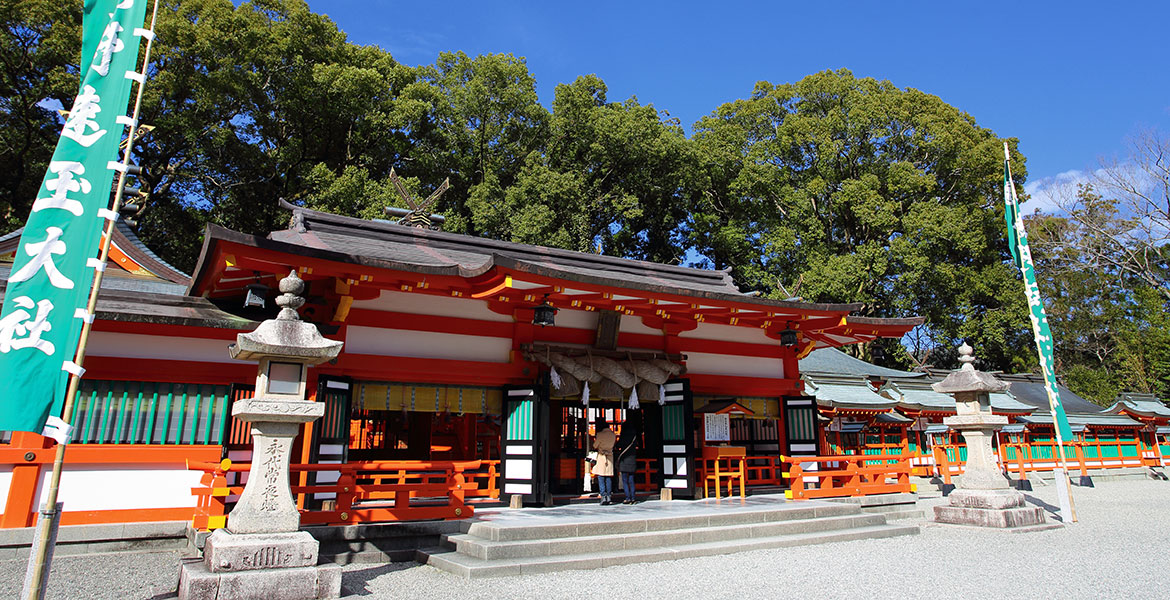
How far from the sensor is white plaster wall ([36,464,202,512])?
7547 millimetres

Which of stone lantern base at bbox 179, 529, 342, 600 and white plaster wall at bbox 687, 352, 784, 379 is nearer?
stone lantern base at bbox 179, 529, 342, 600

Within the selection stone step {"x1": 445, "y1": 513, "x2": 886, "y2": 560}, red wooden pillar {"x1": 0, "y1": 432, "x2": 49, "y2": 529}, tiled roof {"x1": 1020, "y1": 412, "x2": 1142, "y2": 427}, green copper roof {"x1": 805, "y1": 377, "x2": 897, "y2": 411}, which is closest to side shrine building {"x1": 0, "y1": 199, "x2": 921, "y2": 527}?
red wooden pillar {"x1": 0, "y1": 432, "x2": 49, "y2": 529}

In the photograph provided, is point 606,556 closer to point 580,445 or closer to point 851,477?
point 580,445

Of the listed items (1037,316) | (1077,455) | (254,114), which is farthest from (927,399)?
(254,114)

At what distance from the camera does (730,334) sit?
41.5 feet

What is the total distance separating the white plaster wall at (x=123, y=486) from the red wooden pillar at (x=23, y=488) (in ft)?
0.30

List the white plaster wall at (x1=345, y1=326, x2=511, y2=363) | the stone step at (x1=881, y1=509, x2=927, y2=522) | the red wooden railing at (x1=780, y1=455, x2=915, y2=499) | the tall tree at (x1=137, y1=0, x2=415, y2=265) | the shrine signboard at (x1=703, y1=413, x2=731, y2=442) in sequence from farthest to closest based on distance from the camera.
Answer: the tall tree at (x1=137, y1=0, x2=415, y2=265) < the shrine signboard at (x1=703, y1=413, x2=731, y2=442) < the stone step at (x1=881, y1=509, x2=927, y2=522) < the red wooden railing at (x1=780, y1=455, x2=915, y2=499) < the white plaster wall at (x1=345, y1=326, x2=511, y2=363)

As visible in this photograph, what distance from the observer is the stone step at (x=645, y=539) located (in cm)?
695

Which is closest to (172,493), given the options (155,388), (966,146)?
(155,388)

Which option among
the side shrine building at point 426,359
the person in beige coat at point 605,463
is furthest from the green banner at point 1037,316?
the person in beige coat at point 605,463

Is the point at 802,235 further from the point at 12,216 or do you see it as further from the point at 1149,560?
the point at 12,216

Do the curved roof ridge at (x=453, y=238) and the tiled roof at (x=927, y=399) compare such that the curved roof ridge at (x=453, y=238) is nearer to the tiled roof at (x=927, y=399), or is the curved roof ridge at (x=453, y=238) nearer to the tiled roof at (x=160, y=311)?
the tiled roof at (x=160, y=311)

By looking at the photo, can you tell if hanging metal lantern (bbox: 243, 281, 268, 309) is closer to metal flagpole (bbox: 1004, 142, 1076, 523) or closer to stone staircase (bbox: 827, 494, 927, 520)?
stone staircase (bbox: 827, 494, 927, 520)

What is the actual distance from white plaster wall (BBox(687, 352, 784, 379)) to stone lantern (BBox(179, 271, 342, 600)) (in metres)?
7.66
